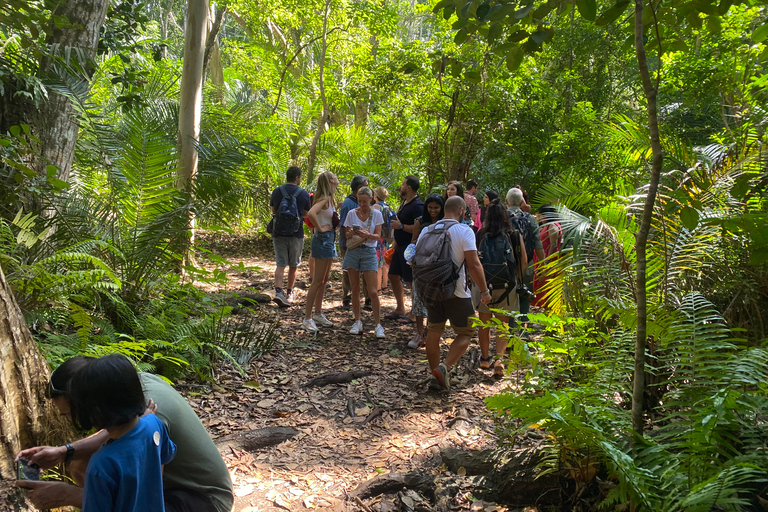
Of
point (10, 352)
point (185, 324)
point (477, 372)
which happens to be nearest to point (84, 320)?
point (185, 324)

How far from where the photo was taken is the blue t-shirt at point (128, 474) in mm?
1864

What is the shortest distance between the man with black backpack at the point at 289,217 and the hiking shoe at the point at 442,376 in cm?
333

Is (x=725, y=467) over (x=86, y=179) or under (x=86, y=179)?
under

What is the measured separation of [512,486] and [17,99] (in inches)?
202

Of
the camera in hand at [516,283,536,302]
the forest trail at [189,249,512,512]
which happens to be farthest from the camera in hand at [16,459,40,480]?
the camera in hand at [516,283,536,302]

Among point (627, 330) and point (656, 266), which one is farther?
point (656, 266)

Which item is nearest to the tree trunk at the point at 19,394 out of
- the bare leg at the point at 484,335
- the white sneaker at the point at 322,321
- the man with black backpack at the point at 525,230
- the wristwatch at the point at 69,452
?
the wristwatch at the point at 69,452

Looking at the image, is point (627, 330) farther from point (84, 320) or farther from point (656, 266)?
point (84, 320)

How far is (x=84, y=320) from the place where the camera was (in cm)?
405

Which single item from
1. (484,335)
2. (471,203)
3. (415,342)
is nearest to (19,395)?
(484,335)

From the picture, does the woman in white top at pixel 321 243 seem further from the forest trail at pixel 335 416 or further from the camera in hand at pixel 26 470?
the camera in hand at pixel 26 470

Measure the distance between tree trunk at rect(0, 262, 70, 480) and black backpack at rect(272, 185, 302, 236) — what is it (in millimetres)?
5229

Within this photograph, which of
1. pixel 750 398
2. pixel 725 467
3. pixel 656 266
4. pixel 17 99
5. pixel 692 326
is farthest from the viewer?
pixel 17 99

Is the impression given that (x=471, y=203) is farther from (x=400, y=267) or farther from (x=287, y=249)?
(x=287, y=249)
